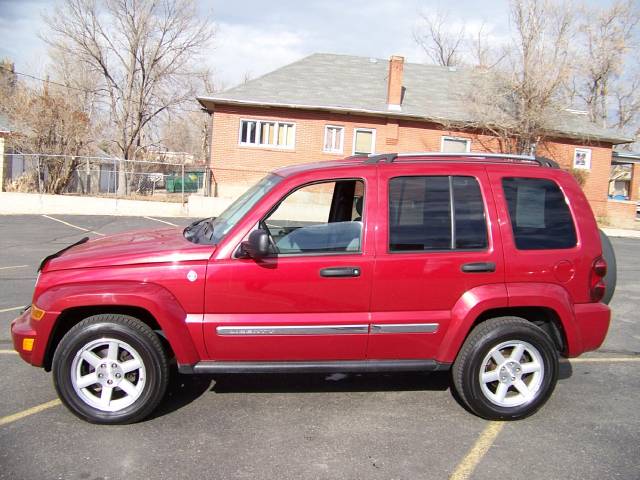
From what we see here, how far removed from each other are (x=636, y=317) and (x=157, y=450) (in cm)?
665

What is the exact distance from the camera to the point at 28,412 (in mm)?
4133

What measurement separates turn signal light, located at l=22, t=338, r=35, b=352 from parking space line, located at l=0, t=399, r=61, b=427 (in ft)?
1.72

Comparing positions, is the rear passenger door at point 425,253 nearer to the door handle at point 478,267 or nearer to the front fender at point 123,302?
the door handle at point 478,267

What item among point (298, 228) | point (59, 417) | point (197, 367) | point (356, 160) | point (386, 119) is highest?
point (386, 119)

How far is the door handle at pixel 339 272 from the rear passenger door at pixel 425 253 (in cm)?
15

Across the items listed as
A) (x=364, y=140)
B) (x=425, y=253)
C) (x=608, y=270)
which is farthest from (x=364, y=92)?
(x=425, y=253)

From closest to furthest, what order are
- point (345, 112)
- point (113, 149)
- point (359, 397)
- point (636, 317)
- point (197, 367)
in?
point (197, 367), point (359, 397), point (636, 317), point (345, 112), point (113, 149)

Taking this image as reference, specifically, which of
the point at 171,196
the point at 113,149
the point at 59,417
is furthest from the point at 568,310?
the point at 113,149

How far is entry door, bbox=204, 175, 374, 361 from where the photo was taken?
394 centimetres

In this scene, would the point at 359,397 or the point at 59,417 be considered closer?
the point at 59,417

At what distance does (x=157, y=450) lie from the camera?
11.9ft

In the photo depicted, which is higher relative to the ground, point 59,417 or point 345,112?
point 345,112

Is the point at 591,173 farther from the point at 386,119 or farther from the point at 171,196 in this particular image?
the point at 171,196

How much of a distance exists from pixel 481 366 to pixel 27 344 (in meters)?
3.23
